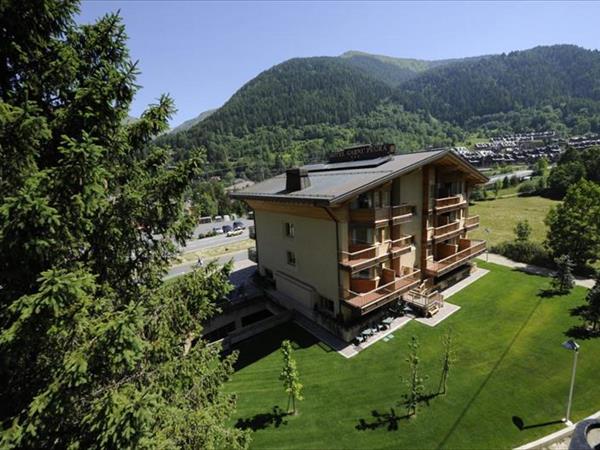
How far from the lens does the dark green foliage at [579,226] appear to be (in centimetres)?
2625

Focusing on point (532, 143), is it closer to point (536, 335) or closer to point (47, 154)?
point (536, 335)

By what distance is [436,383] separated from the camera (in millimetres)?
15336

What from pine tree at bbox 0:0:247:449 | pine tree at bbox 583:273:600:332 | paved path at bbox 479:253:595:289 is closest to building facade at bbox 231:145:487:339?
paved path at bbox 479:253:595:289

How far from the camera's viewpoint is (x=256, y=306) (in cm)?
2519

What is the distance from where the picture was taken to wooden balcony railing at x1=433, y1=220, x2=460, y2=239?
83.8 ft

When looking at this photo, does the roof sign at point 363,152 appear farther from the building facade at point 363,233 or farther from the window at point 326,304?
the window at point 326,304

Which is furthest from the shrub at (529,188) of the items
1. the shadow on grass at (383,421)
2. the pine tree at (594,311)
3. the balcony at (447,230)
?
the shadow on grass at (383,421)

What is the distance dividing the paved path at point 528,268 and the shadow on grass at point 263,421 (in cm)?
2663

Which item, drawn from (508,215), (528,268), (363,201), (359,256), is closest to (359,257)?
(359,256)

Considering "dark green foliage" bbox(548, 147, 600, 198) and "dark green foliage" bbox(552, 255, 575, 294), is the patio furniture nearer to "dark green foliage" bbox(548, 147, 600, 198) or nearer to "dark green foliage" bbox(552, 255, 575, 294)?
"dark green foliage" bbox(552, 255, 575, 294)

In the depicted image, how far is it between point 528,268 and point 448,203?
11.6 metres

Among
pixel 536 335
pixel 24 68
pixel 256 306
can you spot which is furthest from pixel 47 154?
pixel 536 335

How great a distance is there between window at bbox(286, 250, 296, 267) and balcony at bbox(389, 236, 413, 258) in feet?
24.2

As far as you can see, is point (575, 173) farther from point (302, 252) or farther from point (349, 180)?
point (302, 252)
